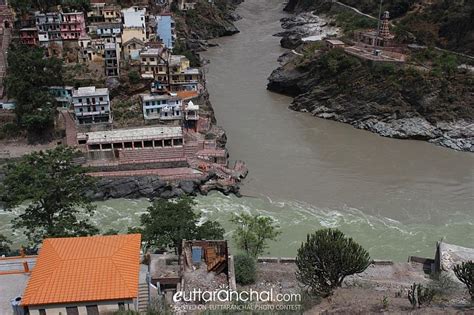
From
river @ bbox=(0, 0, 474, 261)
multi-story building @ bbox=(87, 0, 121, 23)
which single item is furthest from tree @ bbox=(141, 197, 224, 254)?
multi-story building @ bbox=(87, 0, 121, 23)

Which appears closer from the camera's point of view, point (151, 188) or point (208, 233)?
point (208, 233)

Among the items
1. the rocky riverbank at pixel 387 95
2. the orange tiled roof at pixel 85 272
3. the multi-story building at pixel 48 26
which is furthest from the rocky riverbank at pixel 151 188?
the multi-story building at pixel 48 26

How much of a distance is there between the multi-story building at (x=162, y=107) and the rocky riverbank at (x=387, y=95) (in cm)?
1374

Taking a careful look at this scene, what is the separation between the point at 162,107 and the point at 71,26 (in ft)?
46.5

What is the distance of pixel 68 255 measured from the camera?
13.9 metres

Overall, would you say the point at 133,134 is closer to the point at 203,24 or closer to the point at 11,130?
the point at 11,130

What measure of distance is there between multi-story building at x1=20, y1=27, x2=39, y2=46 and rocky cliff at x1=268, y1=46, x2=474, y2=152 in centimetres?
2417

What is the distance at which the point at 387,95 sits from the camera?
143 ft

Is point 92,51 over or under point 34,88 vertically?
over

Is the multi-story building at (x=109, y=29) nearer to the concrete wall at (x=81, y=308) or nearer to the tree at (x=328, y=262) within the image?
the tree at (x=328, y=262)

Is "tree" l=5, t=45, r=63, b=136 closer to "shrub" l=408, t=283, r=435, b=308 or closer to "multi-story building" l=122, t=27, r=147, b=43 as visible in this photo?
"multi-story building" l=122, t=27, r=147, b=43

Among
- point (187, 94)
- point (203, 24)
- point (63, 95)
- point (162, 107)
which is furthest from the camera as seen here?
point (203, 24)

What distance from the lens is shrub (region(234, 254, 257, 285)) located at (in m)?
17.1

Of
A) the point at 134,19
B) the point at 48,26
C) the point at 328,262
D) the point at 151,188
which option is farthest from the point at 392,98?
the point at 48,26
